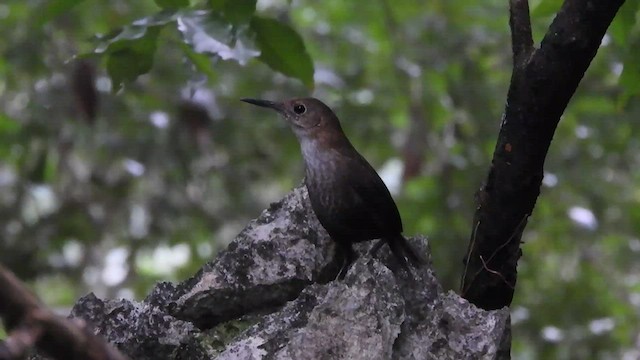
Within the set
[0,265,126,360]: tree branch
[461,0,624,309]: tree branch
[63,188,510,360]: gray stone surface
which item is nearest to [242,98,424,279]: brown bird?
[63,188,510,360]: gray stone surface

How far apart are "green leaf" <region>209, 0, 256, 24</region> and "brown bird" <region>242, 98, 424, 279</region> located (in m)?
0.56

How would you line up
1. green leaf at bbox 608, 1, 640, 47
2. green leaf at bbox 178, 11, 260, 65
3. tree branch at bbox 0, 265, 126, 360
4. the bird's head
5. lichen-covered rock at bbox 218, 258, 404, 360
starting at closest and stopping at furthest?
tree branch at bbox 0, 265, 126, 360 < lichen-covered rock at bbox 218, 258, 404, 360 < green leaf at bbox 178, 11, 260, 65 < green leaf at bbox 608, 1, 640, 47 < the bird's head

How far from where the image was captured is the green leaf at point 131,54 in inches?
105

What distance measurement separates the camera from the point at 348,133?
5688mm

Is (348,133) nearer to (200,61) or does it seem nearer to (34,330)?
(200,61)

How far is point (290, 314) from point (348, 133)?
11.4ft

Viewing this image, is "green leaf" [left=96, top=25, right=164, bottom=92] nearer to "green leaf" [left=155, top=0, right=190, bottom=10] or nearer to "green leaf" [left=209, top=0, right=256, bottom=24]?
"green leaf" [left=155, top=0, right=190, bottom=10]

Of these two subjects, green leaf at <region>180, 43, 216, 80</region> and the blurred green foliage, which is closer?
green leaf at <region>180, 43, 216, 80</region>

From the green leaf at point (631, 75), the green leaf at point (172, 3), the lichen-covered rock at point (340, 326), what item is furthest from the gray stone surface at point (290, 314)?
the green leaf at point (631, 75)

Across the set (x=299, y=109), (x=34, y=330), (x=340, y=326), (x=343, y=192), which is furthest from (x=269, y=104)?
(x=34, y=330)

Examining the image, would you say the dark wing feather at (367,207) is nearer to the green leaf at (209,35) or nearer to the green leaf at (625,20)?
the green leaf at (209,35)

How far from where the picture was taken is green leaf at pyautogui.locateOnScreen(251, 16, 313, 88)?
2774 millimetres

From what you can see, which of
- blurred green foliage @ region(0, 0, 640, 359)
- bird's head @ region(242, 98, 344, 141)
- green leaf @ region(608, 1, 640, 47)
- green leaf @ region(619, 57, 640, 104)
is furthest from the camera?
blurred green foliage @ region(0, 0, 640, 359)

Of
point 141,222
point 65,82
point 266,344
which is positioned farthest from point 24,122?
point 266,344
